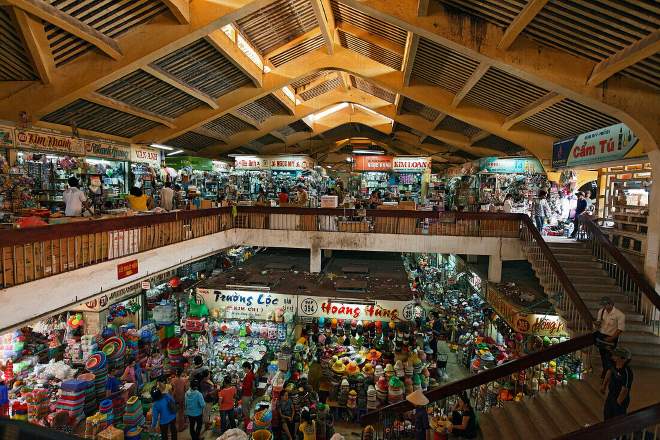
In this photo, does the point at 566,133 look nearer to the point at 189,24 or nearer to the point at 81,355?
the point at 189,24

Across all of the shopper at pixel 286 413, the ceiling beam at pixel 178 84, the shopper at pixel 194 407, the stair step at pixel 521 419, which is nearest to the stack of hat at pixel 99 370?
the shopper at pixel 194 407

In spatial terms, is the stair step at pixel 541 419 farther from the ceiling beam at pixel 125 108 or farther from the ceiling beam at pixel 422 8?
the ceiling beam at pixel 125 108

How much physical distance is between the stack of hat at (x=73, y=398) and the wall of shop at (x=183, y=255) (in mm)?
1777

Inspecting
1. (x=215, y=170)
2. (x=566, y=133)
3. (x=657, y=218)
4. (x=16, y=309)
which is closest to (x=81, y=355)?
(x=16, y=309)

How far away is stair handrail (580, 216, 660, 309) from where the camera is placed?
20.8 ft

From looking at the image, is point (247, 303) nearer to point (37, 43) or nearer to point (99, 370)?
point (99, 370)

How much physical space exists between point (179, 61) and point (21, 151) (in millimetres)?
4313

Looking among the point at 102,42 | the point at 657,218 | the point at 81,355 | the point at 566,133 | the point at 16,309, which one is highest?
the point at 102,42

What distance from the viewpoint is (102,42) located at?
7.79 m

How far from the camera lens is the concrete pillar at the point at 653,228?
6.59 m

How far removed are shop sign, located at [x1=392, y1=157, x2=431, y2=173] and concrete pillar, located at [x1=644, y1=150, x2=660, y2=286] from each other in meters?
9.62

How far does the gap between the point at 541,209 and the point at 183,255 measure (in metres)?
10.2

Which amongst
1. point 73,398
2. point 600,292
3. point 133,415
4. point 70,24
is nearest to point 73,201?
point 70,24

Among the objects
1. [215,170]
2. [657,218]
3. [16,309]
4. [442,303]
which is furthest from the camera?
[215,170]
